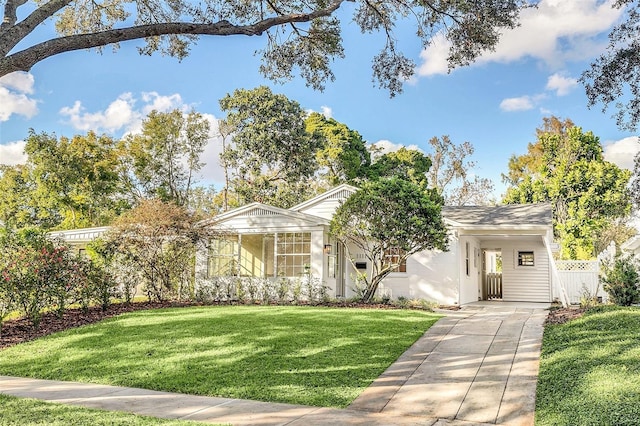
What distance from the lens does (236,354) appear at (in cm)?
781

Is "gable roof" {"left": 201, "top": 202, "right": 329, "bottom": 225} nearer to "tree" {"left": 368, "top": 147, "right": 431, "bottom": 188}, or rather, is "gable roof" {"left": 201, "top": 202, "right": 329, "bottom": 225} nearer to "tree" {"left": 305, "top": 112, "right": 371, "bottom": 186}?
"tree" {"left": 305, "top": 112, "right": 371, "bottom": 186}

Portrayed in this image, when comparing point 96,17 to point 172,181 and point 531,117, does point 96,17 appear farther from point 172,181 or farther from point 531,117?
point 531,117

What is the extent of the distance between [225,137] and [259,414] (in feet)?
85.4

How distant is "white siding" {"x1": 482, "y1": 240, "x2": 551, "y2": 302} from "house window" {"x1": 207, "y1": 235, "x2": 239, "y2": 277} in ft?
36.0

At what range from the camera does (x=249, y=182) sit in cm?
2931

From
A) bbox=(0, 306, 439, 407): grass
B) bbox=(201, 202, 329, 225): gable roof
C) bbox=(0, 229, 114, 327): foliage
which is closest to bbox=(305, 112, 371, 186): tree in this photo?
bbox=(201, 202, 329, 225): gable roof

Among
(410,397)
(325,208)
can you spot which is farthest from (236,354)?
(325,208)

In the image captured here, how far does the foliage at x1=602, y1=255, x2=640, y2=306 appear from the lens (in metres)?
12.1

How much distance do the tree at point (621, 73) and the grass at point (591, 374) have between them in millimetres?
3923

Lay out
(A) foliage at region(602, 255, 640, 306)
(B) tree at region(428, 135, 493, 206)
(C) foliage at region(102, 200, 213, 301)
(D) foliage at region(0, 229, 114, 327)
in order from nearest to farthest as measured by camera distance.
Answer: (D) foliage at region(0, 229, 114, 327) < (A) foliage at region(602, 255, 640, 306) < (C) foliage at region(102, 200, 213, 301) < (B) tree at region(428, 135, 493, 206)

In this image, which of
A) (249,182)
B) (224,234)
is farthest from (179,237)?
(249,182)

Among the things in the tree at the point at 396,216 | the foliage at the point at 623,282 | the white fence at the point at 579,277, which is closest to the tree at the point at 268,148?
the tree at the point at 396,216

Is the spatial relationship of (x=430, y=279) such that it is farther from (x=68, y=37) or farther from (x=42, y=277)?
(x=68, y=37)

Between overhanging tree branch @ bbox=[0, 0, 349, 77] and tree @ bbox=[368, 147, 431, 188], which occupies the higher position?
tree @ bbox=[368, 147, 431, 188]
